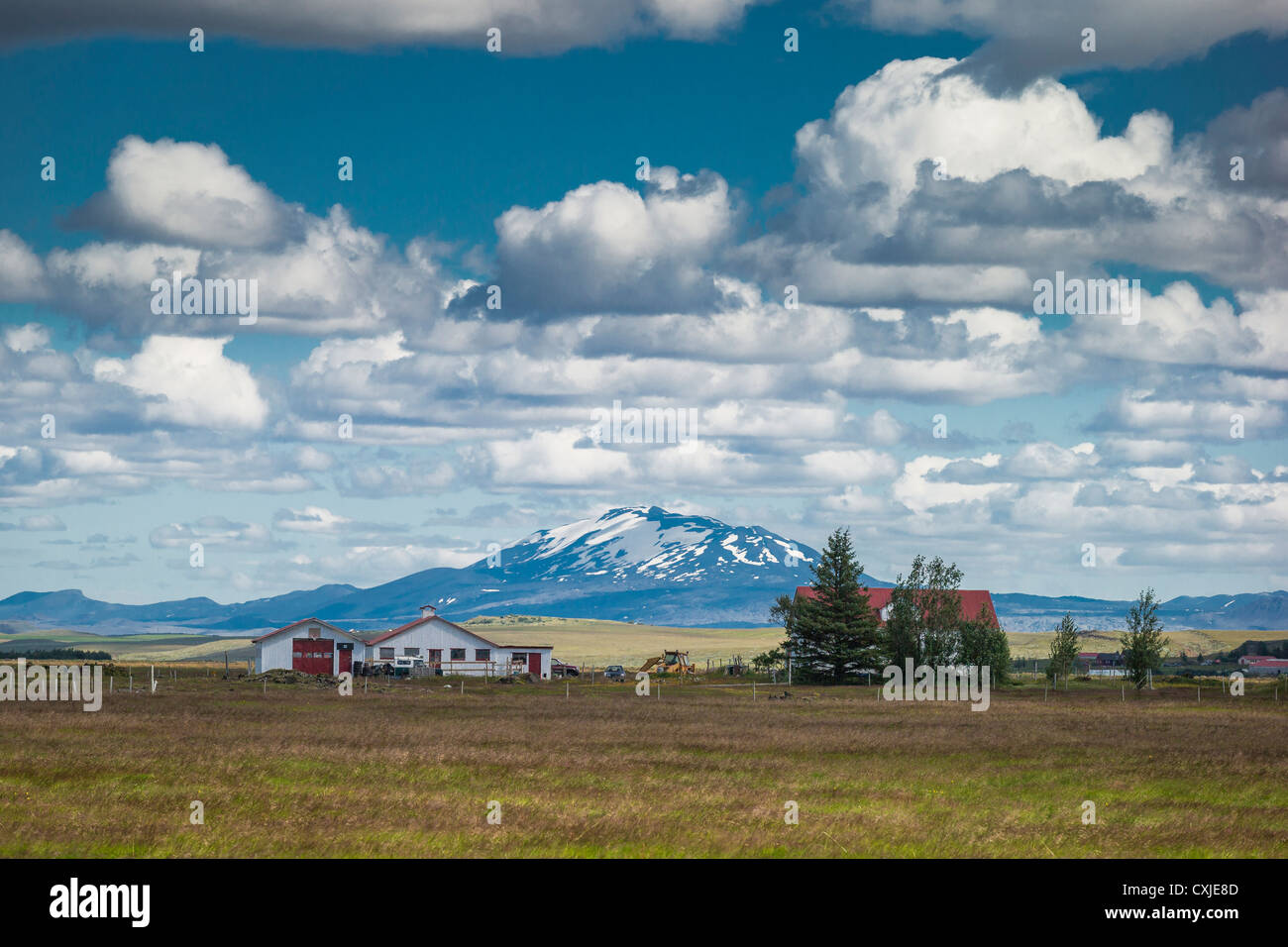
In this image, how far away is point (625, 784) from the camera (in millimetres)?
35281

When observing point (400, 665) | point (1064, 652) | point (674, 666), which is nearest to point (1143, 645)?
point (1064, 652)

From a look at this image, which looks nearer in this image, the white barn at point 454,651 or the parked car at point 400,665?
the parked car at point 400,665

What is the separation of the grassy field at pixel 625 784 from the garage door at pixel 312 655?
58.6 meters

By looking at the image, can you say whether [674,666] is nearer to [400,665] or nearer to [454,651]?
[454,651]

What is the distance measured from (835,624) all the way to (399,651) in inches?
1698

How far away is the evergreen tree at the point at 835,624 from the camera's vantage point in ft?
356

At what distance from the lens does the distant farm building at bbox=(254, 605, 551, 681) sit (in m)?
125

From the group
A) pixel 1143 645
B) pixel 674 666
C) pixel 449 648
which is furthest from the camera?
pixel 674 666

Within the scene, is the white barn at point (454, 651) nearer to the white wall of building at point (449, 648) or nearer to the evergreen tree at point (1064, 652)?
the white wall of building at point (449, 648)

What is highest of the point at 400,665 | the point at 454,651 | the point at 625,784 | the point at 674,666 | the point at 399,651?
the point at 625,784

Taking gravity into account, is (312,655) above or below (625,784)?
below

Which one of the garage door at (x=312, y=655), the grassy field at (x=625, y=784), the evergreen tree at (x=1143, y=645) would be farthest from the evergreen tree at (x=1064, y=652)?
the garage door at (x=312, y=655)
